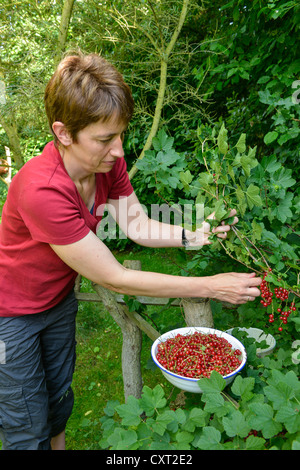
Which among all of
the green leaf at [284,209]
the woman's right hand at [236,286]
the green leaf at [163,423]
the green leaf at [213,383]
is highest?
the green leaf at [284,209]

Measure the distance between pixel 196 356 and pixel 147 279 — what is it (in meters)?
0.36

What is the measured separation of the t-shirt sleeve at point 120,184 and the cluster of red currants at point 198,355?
901 millimetres

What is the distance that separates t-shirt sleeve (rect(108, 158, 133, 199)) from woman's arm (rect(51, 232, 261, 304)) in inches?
24.3

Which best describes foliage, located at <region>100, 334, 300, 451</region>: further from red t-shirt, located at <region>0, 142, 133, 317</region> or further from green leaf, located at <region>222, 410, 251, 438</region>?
red t-shirt, located at <region>0, 142, 133, 317</region>

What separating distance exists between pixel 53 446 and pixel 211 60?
3140 mm

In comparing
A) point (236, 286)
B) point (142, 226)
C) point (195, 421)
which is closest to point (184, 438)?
point (195, 421)

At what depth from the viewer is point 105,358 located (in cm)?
390

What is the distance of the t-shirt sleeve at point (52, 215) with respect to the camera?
1479 millimetres

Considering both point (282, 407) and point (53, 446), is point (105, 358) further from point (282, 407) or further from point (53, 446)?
point (282, 407)

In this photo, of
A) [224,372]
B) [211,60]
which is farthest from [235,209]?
[211,60]

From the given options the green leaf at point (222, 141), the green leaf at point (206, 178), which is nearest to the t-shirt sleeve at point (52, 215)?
the green leaf at point (206, 178)

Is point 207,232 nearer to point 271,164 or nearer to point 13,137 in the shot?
point 271,164

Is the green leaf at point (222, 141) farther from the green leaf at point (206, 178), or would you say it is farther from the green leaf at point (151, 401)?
the green leaf at point (151, 401)

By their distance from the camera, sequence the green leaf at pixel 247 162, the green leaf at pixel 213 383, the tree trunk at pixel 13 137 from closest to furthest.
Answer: the green leaf at pixel 213 383, the green leaf at pixel 247 162, the tree trunk at pixel 13 137
